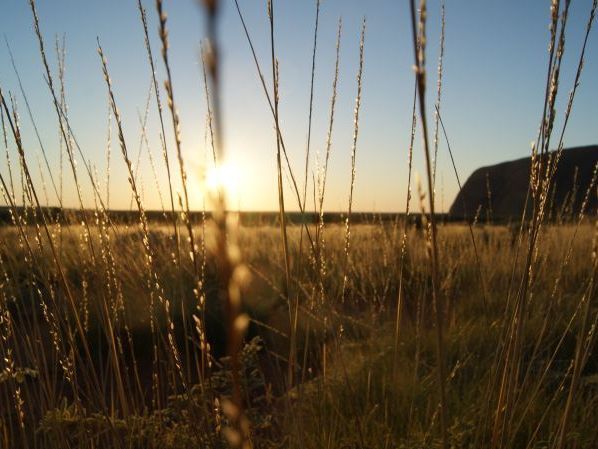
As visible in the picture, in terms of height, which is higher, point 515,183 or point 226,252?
point 515,183

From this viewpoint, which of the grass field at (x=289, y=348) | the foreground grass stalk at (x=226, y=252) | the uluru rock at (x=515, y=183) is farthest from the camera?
the uluru rock at (x=515, y=183)

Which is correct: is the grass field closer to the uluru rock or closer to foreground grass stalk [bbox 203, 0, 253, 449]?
foreground grass stalk [bbox 203, 0, 253, 449]

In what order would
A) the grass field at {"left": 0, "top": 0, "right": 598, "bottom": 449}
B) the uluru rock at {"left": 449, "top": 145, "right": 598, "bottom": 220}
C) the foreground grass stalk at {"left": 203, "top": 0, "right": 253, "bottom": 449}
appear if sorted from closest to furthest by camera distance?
the foreground grass stalk at {"left": 203, "top": 0, "right": 253, "bottom": 449}, the grass field at {"left": 0, "top": 0, "right": 598, "bottom": 449}, the uluru rock at {"left": 449, "top": 145, "right": 598, "bottom": 220}

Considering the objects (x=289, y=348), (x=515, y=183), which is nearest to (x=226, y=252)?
(x=289, y=348)

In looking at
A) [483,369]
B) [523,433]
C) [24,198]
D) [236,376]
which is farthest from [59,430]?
[483,369]

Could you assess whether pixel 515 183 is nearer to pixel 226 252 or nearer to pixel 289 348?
pixel 289 348

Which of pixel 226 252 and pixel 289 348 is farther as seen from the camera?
pixel 289 348

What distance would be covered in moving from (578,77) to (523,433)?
125 centimetres

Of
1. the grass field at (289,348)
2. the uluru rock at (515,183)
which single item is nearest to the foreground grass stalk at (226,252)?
the grass field at (289,348)

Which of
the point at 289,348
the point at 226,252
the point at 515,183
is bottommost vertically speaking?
the point at 289,348

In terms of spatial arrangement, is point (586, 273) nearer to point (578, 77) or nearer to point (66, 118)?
point (578, 77)

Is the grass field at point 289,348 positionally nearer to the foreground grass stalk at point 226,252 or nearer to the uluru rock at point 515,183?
the foreground grass stalk at point 226,252

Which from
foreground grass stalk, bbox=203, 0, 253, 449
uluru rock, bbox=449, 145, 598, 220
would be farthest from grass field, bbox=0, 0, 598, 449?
uluru rock, bbox=449, 145, 598, 220

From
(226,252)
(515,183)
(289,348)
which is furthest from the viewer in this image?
(515,183)
